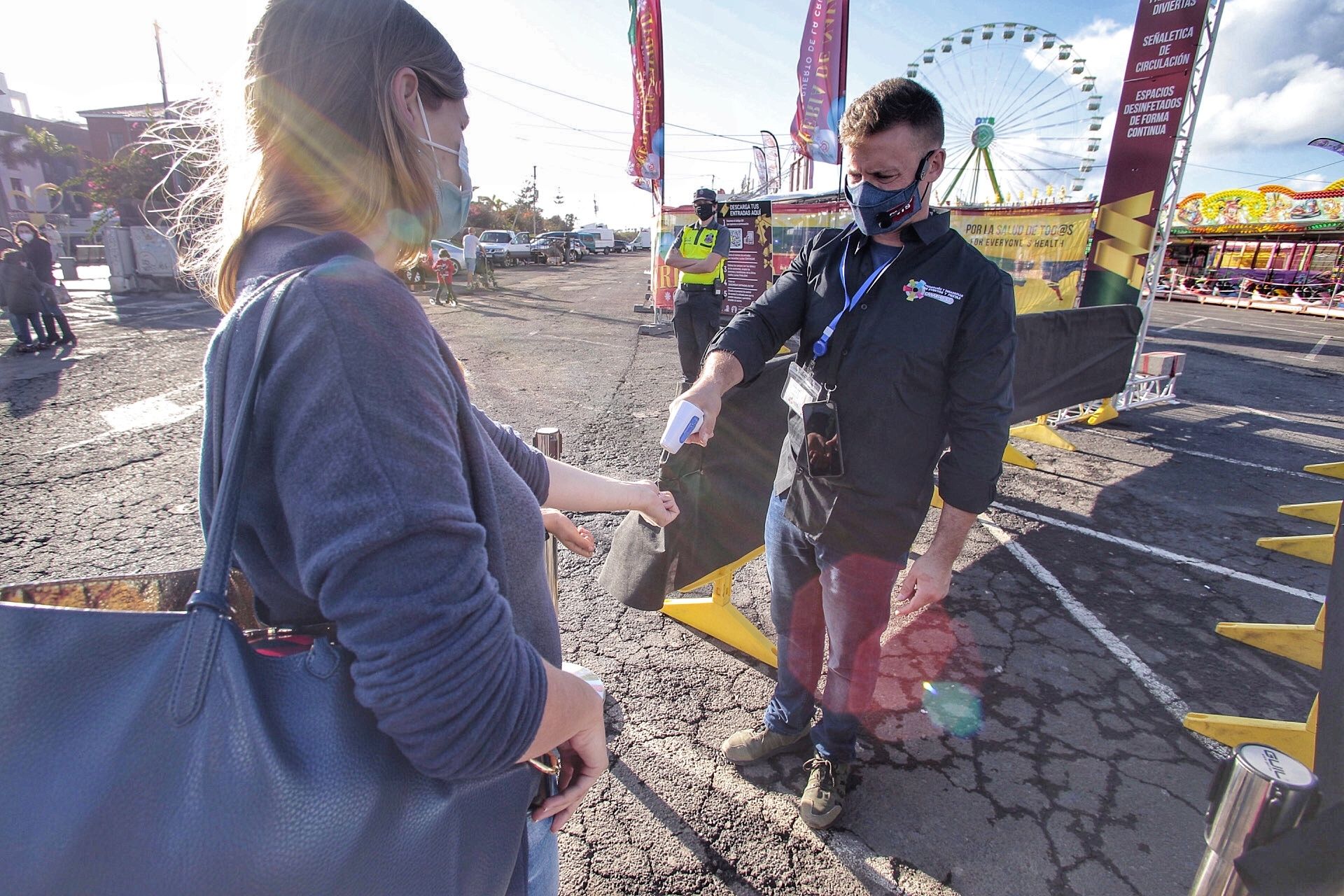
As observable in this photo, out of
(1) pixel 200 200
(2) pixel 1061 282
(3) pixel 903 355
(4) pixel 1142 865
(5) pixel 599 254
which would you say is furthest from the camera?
(5) pixel 599 254

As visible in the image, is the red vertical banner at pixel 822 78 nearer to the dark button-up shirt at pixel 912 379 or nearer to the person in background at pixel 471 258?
the dark button-up shirt at pixel 912 379

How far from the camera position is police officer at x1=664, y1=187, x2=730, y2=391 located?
682 cm

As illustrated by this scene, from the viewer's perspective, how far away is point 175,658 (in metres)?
0.61

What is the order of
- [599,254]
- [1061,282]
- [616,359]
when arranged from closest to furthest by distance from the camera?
[1061,282], [616,359], [599,254]

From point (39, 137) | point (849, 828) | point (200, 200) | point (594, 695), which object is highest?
point (39, 137)

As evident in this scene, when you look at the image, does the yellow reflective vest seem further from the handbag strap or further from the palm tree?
the palm tree

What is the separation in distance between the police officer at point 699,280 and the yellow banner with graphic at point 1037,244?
10.1 feet

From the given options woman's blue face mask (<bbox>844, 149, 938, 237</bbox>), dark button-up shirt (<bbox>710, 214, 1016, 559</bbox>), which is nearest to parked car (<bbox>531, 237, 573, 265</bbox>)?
woman's blue face mask (<bbox>844, 149, 938, 237</bbox>)

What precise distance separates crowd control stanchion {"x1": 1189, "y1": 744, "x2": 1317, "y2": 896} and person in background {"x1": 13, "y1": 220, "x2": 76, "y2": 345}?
1319cm

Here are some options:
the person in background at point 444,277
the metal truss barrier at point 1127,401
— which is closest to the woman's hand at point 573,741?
the metal truss barrier at point 1127,401

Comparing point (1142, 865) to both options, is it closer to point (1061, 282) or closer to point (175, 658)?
point (175, 658)

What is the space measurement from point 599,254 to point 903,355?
51.6 meters

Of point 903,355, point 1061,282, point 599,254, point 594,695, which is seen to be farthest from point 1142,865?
point 599,254

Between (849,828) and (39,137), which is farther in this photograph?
(39,137)
